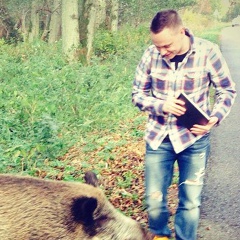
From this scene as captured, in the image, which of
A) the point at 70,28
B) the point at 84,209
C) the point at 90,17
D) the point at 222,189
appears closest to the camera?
the point at 84,209

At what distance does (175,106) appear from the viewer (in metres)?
4.01

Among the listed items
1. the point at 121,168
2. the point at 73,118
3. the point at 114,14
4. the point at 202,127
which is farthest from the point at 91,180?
the point at 114,14

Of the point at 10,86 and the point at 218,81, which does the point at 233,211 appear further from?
the point at 10,86

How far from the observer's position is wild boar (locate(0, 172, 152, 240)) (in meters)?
3.39

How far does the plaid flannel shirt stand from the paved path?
1440 millimetres

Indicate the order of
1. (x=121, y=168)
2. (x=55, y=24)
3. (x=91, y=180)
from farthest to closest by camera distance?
1. (x=55, y=24)
2. (x=121, y=168)
3. (x=91, y=180)

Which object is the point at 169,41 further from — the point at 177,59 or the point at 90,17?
the point at 90,17

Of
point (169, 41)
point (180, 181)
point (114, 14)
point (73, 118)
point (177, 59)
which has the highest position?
point (114, 14)

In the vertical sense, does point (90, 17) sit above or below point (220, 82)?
above

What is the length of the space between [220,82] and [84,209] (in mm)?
1583

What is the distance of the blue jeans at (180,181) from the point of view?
4289 mm

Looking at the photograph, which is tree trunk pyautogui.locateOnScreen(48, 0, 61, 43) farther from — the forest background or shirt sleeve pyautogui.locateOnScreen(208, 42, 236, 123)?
shirt sleeve pyautogui.locateOnScreen(208, 42, 236, 123)

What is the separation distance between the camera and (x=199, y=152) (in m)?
4.27

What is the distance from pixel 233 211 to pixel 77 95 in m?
4.78
